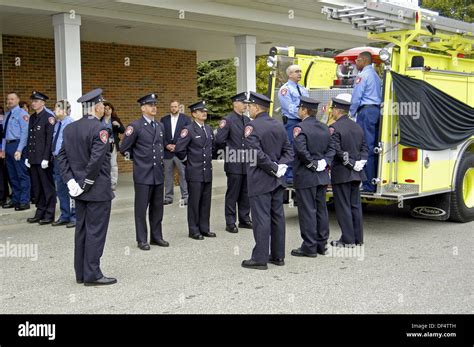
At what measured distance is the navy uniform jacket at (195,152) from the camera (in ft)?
27.7

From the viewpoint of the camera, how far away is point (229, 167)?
28.9 feet

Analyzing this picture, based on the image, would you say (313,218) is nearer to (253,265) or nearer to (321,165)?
(321,165)

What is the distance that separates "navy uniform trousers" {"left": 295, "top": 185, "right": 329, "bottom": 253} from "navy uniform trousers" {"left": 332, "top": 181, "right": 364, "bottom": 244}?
24 centimetres

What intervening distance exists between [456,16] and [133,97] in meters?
11.9

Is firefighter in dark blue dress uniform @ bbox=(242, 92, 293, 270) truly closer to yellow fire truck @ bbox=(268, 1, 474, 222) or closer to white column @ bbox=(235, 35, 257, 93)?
yellow fire truck @ bbox=(268, 1, 474, 222)

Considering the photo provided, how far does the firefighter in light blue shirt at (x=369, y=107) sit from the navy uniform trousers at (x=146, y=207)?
2862mm

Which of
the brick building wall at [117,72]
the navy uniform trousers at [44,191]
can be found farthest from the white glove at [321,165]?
the brick building wall at [117,72]

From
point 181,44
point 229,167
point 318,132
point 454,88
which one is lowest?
point 229,167

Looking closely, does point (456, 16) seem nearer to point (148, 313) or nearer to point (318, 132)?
point (318, 132)

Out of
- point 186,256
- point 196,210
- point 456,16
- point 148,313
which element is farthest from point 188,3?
point 456,16

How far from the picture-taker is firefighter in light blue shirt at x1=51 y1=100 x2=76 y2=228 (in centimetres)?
912

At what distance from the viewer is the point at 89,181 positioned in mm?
5949

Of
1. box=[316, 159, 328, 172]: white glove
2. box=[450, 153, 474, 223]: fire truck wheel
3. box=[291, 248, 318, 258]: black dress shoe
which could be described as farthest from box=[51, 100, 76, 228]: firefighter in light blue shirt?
box=[450, 153, 474, 223]: fire truck wheel

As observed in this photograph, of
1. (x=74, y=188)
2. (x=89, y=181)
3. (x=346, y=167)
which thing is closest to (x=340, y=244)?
(x=346, y=167)
